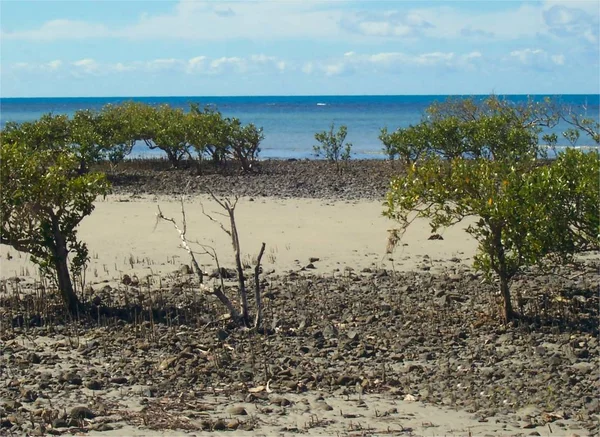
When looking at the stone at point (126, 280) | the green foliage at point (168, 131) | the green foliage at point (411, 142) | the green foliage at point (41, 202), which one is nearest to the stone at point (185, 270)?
the stone at point (126, 280)

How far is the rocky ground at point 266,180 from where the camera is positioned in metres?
23.8

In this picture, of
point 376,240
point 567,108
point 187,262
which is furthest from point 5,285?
point 567,108

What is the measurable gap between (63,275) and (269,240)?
19.6 ft

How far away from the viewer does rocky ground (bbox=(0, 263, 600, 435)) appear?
270 inches

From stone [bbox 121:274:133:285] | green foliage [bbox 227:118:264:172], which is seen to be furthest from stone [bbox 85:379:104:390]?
green foliage [bbox 227:118:264:172]

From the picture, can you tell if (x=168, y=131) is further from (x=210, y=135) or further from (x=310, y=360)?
(x=310, y=360)

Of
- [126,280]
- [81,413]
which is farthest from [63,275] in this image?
[81,413]

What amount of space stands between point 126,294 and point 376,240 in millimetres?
5883

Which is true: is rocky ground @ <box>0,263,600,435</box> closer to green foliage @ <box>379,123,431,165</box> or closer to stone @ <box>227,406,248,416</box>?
stone @ <box>227,406,248,416</box>

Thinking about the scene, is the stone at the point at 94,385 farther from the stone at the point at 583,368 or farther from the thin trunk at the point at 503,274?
the thin trunk at the point at 503,274

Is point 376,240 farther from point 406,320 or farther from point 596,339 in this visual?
point 596,339

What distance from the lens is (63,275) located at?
1030 centimetres

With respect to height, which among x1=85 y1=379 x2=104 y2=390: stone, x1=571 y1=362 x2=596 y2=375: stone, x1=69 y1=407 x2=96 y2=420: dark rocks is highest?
x1=69 y1=407 x2=96 y2=420: dark rocks

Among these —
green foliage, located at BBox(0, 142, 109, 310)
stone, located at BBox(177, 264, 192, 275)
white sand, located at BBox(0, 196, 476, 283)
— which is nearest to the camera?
green foliage, located at BBox(0, 142, 109, 310)
